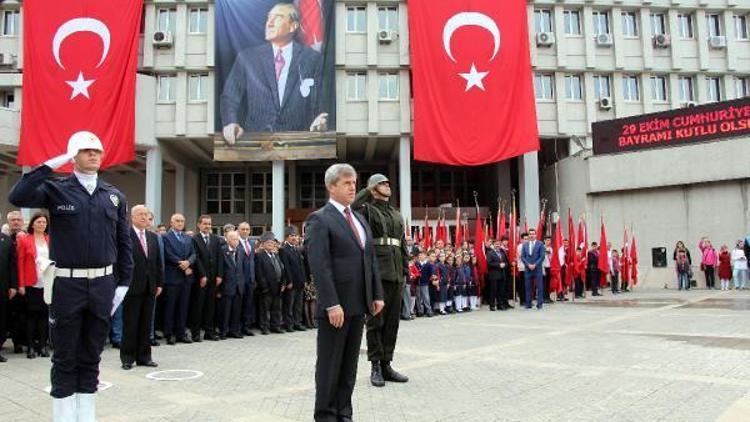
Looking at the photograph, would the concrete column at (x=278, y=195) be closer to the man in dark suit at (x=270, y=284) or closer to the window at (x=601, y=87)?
the window at (x=601, y=87)

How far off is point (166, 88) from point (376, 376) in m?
27.1

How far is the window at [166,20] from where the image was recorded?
99.0 ft

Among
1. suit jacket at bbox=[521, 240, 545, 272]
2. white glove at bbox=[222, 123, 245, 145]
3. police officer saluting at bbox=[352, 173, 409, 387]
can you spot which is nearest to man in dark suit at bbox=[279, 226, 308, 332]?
police officer saluting at bbox=[352, 173, 409, 387]

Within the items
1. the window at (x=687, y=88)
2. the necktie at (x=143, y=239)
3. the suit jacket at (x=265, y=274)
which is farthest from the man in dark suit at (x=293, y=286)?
the window at (x=687, y=88)

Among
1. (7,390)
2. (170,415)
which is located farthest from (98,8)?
(170,415)

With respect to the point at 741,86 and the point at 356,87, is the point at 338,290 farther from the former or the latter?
the point at 741,86

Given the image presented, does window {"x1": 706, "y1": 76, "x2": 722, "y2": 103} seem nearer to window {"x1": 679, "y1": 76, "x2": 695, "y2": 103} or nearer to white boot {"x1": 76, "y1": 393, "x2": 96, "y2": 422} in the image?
window {"x1": 679, "y1": 76, "x2": 695, "y2": 103}

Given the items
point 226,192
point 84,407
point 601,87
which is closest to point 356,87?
point 226,192

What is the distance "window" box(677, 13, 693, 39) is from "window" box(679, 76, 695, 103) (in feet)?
7.70

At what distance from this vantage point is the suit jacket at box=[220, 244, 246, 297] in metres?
10.6

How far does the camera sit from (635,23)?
108 ft

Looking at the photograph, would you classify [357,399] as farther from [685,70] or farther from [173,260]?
[685,70]

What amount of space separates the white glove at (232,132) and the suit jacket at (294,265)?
16928 mm

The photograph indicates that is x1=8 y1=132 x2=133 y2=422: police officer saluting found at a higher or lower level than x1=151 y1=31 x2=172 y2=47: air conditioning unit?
lower
